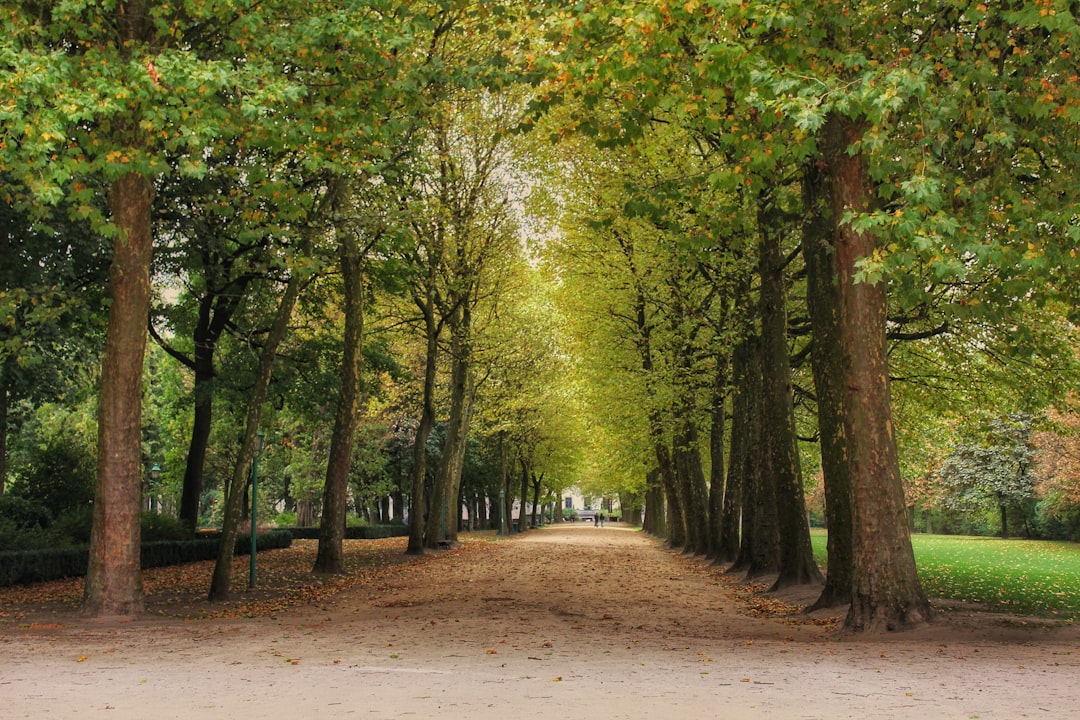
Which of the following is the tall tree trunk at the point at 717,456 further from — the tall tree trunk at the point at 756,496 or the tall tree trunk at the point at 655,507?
the tall tree trunk at the point at 655,507

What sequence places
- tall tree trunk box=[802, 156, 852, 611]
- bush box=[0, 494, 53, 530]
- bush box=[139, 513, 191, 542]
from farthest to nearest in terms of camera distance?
1. bush box=[139, 513, 191, 542]
2. bush box=[0, 494, 53, 530]
3. tall tree trunk box=[802, 156, 852, 611]

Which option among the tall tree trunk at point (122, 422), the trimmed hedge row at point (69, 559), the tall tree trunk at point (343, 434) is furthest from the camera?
the tall tree trunk at point (343, 434)

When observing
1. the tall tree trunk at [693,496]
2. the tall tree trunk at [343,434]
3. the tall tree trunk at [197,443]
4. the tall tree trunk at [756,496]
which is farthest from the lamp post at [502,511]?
the tall tree trunk at [343,434]

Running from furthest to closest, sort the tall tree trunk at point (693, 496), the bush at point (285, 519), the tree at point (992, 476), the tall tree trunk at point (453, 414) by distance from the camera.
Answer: the tree at point (992, 476), the bush at point (285, 519), the tall tree trunk at point (453, 414), the tall tree trunk at point (693, 496)

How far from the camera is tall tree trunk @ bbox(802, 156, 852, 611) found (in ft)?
45.3

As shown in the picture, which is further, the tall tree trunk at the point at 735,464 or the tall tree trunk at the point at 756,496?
the tall tree trunk at the point at 735,464

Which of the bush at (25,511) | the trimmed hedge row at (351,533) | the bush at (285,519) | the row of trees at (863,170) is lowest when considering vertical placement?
the trimmed hedge row at (351,533)

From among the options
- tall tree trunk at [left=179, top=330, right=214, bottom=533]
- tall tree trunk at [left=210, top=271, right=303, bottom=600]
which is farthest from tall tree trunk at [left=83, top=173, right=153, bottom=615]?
tall tree trunk at [left=179, top=330, right=214, bottom=533]

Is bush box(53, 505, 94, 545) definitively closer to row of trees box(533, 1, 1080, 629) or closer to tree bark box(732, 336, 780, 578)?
tree bark box(732, 336, 780, 578)

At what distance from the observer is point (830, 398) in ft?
45.9

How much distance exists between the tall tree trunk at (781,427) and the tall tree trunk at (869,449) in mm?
4532

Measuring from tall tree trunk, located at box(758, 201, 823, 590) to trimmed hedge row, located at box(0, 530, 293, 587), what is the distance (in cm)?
1198

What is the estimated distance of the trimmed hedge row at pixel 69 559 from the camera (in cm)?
1852

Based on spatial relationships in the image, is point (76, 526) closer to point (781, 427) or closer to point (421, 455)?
point (421, 455)
